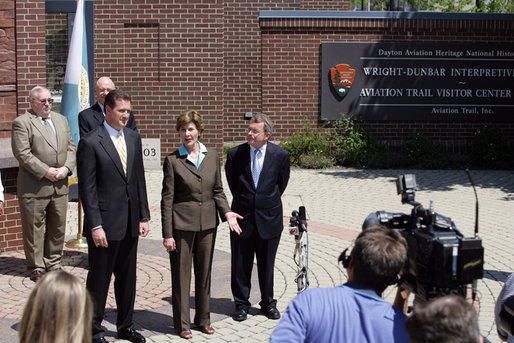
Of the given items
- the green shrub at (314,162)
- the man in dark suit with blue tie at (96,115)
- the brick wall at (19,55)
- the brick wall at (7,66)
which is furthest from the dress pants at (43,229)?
the green shrub at (314,162)

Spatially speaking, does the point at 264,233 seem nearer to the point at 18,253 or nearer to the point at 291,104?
the point at 18,253

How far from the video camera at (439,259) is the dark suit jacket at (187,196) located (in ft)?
9.29

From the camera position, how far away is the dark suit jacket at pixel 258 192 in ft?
19.9

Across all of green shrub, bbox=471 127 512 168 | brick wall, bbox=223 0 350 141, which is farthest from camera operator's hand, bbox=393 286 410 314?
brick wall, bbox=223 0 350 141

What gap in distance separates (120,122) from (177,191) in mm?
752

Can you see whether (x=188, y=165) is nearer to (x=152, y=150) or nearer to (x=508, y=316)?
(x=508, y=316)

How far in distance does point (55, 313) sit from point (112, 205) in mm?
2977

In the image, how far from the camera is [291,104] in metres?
16.0

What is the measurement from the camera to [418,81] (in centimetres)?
1596

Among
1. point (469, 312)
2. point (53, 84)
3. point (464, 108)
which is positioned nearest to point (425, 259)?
point (469, 312)

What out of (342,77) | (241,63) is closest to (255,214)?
(342,77)

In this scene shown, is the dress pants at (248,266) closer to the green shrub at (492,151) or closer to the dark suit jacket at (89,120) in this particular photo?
the dark suit jacket at (89,120)

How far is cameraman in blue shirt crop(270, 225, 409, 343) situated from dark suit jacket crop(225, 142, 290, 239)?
3293 millimetres

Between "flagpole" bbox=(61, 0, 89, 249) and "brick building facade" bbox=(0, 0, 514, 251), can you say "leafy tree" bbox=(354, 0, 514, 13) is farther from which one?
"flagpole" bbox=(61, 0, 89, 249)
